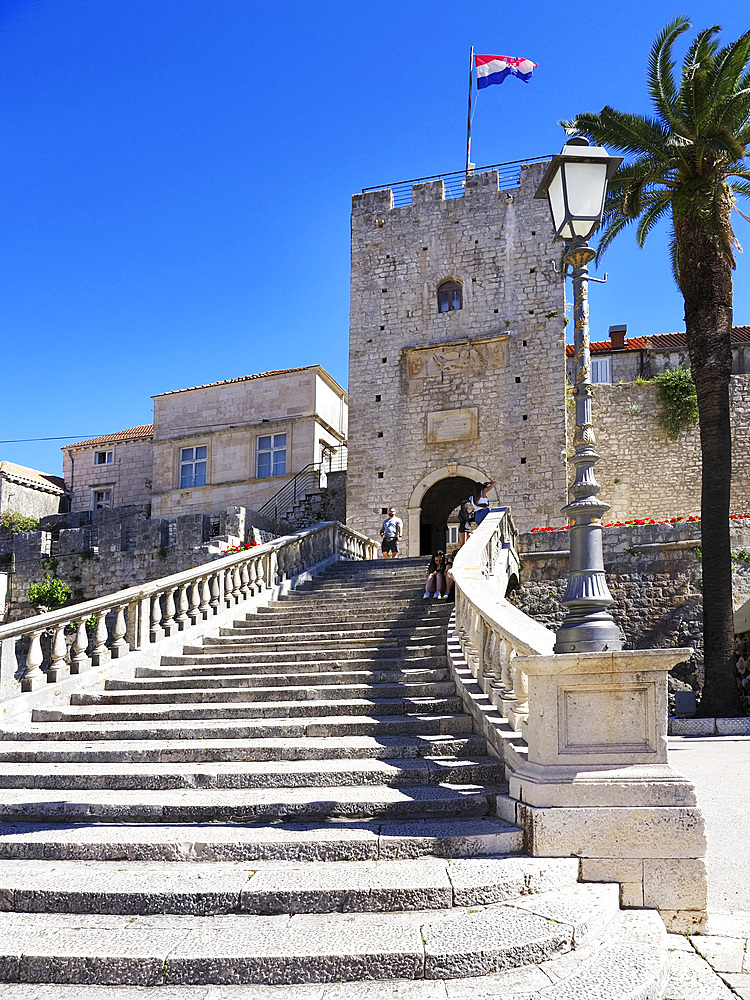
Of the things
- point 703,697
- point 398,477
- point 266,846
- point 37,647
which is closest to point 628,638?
point 703,697

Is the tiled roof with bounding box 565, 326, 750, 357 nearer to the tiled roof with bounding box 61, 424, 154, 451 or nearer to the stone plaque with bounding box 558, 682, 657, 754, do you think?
the tiled roof with bounding box 61, 424, 154, 451

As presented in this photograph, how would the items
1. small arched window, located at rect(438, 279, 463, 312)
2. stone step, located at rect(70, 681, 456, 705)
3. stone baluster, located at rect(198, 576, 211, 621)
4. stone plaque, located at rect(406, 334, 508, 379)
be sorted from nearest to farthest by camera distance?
1. stone step, located at rect(70, 681, 456, 705)
2. stone baluster, located at rect(198, 576, 211, 621)
3. stone plaque, located at rect(406, 334, 508, 379)
4. small arched window, located at rect(438, 279, 463, 312)

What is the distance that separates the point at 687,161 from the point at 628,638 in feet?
28.9

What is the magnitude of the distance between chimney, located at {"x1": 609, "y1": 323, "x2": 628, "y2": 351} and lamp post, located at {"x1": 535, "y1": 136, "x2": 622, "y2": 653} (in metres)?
24.5

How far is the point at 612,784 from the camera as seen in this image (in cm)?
375

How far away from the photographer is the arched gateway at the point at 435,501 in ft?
68.0

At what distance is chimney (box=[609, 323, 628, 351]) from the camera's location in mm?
28680

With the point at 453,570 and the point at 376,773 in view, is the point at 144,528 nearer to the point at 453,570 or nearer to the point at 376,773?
the point at 453,570

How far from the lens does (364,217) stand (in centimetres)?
2291

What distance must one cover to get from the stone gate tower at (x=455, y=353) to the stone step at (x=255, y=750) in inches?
586

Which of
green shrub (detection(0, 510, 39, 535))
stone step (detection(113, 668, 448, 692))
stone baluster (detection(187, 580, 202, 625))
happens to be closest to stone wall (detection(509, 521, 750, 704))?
stone baluster (detection(187, 580, 202, 625))

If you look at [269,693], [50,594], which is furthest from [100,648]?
[50,594]

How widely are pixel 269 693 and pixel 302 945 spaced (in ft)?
12.5

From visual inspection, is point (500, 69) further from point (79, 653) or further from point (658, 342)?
point (79, 653)
